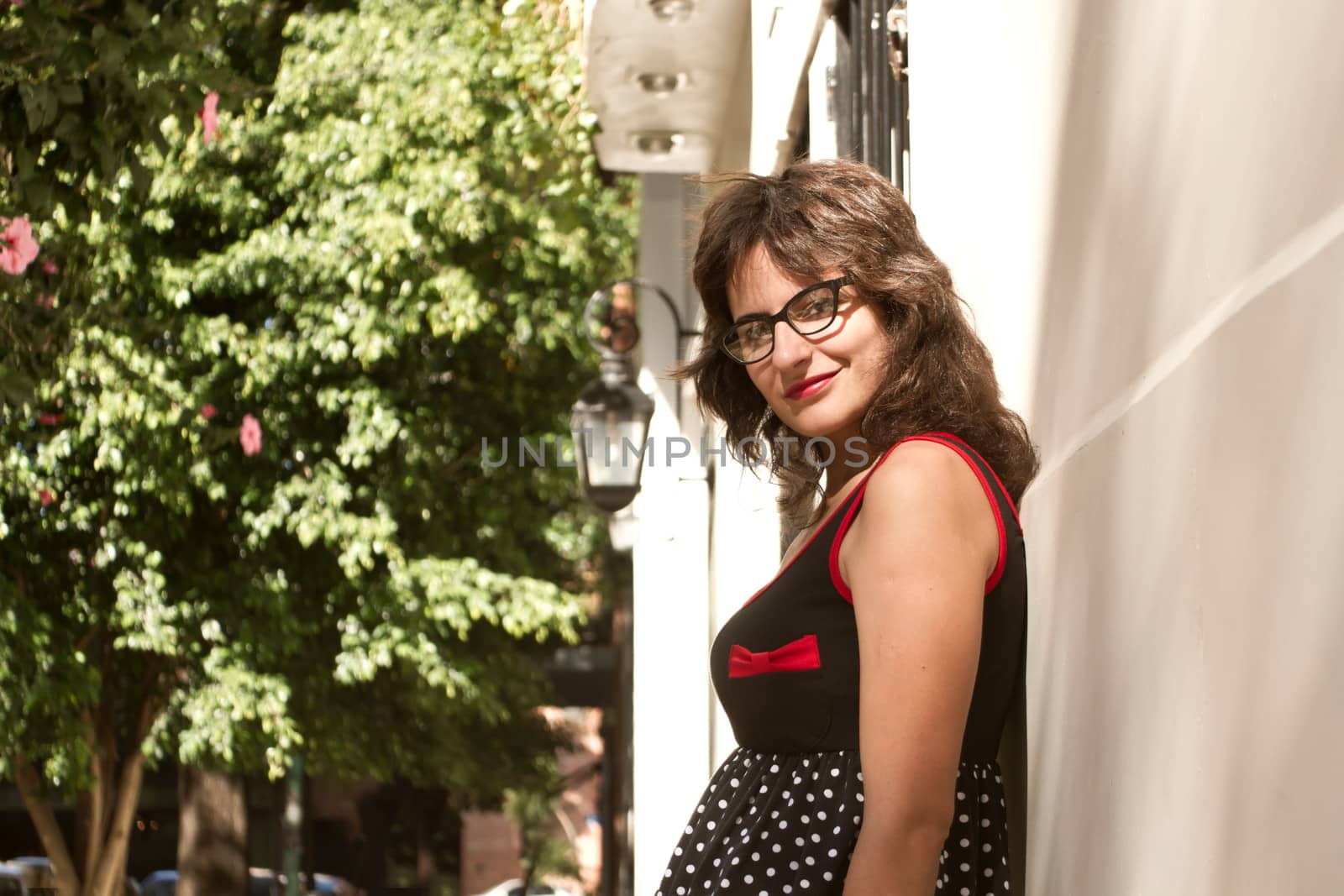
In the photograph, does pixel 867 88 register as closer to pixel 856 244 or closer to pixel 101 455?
pixel 856 244

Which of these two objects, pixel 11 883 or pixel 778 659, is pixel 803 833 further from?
pixel 11 883

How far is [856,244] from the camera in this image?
67.0 inches

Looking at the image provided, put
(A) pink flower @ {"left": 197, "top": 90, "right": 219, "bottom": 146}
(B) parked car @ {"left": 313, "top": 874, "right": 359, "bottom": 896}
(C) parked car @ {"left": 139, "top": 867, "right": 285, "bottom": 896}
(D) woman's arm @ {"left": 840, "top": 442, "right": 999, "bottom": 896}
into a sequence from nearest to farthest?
(D) woman's arm @ {"left": 840, "top": 442, "right": 999, "bottom": 896} → (A) pink flower @ {"left": 197, "top": 90, "right": 219, "bottom": 146} → (C) parked car @ {"left": 139, "top": 867, "right": 285, "bottom": 896} → (B) parked car @ {"left": 313, "top": 874, "right": 359, "bottom": 896}

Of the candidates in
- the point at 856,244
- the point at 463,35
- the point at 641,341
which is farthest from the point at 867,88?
the point at 463,35

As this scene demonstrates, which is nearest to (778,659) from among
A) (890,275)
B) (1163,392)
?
(890,275)

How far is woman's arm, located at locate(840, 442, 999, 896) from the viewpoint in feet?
4.57

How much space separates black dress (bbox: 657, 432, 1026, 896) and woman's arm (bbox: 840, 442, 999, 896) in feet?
0.36

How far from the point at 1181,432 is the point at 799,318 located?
2.13ft

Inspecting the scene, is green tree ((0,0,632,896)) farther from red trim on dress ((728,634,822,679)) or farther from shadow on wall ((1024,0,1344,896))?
shadow on wall ((1024,0,1344,896))

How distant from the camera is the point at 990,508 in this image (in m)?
1.52

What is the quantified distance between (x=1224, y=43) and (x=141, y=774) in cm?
1240

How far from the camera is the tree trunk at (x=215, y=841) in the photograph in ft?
42.0

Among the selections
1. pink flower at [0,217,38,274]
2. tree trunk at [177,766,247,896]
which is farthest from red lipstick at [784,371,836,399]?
tree trunk at [177,766,247,896]

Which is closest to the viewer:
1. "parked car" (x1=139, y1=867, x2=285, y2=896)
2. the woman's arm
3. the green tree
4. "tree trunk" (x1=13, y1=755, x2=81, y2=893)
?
the woman's arm
